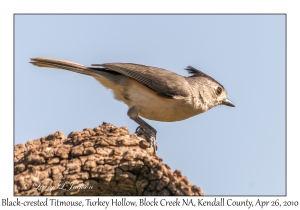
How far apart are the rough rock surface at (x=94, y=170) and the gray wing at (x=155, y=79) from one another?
260 centimetres

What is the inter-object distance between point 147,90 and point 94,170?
3.31 meters

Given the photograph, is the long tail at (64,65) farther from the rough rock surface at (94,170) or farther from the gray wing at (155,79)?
the rough rock surface at (94,170)

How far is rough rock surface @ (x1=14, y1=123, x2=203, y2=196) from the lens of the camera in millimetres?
6891

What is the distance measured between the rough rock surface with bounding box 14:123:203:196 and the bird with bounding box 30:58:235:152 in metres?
2.06

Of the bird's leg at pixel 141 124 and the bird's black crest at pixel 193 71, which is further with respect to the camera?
the bird's black crest at pixel 193 71

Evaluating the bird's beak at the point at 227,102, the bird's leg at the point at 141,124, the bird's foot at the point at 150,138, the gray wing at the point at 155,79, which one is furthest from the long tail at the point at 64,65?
the bird's beak at the point at 227,102

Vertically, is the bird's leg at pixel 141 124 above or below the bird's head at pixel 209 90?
below

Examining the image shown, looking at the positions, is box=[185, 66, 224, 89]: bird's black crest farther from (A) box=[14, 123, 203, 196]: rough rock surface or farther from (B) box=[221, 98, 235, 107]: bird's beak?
(A) box=[14, 123, 203, 196]: rough rock surface

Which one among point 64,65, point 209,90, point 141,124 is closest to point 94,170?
point 141,124

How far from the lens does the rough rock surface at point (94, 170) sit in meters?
6.89

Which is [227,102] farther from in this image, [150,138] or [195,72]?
[150,138]

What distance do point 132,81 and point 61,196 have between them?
152 inches

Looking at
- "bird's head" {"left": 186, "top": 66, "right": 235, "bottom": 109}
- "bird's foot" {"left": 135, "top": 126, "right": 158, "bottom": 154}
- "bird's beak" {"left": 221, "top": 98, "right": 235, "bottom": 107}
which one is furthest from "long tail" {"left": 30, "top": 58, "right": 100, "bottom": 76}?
"bird's beak" {"left": 221, "top": 98, "right": 235, "bottom": 107}
